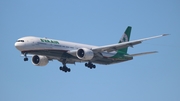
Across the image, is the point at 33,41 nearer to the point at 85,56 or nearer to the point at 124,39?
the point at 85,56

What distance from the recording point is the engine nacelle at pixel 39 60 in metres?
86.4

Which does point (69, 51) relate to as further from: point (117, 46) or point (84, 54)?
point (117, 46)

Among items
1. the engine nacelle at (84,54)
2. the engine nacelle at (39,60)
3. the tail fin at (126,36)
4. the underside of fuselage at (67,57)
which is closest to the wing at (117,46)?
the engine nacelle at (84,54)

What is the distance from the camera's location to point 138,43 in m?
80.4

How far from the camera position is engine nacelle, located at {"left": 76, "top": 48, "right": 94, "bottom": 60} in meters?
81.6

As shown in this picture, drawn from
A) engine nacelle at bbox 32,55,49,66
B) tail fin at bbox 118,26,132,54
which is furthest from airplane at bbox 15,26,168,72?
tail fin at bbox 118,26,132,54

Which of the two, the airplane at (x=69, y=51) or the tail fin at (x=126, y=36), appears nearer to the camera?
the airplane at (x=69, y=51)

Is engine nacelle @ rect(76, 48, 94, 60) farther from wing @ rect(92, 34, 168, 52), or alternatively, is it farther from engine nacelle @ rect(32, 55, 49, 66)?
engine nacelle @ rect(32, 55, 49, 66)

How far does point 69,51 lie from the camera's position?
3250 inches

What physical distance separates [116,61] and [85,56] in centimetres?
910

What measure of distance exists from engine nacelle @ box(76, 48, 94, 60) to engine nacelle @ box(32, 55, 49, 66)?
733 cm

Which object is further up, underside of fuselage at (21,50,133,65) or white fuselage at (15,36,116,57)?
white fuselage at (15,36,116,57)

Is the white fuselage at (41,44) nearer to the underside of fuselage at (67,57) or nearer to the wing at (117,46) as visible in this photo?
the underside of fuselage at (67,57)

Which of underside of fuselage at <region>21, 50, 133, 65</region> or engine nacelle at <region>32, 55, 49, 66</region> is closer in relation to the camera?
underside of fuselage at <region>21, 50, 133, 65</region>
